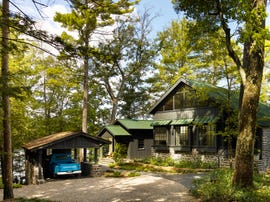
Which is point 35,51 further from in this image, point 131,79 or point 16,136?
point 131,79

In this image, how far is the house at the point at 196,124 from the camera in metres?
19.5

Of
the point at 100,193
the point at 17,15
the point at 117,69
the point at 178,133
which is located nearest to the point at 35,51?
the point at 117,69

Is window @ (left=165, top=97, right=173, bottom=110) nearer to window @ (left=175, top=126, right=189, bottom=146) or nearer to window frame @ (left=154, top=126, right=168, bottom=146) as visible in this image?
window frame @ (left=154, top=126, right=168, bottom=146)

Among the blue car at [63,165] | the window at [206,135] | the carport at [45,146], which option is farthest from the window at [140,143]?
the blue car at [63,165]

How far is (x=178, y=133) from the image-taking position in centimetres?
2494

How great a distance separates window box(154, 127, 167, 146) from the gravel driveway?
422 inches

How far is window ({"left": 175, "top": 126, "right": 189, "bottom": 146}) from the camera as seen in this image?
79.0 feet

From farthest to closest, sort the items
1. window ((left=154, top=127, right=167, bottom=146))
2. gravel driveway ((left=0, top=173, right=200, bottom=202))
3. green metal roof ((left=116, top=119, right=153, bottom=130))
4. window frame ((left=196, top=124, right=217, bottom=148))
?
green metal roof ((left=116, top=119, right=153, bottom=130)), window ((left=154, top=127, right=167, bottom=146)), window frame ((left=196, top=124, right=217, bottom=148)), gravel driveway ((left=0, top=173, right=200, bottom=202))

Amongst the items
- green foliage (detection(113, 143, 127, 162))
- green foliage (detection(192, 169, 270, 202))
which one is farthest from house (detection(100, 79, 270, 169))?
green foliage (detection(192, 169, 270, 202))

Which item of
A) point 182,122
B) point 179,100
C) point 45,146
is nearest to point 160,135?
point 182,122

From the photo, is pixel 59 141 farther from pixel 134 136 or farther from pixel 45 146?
pixel 134 136

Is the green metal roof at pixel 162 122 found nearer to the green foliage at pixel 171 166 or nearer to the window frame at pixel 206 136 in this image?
the green foliage at pixel 171 166

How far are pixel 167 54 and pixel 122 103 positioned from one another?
10.2m

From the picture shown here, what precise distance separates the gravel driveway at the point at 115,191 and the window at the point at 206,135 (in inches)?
288
